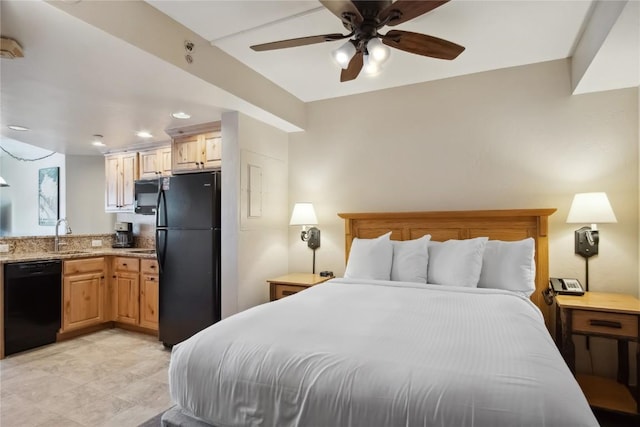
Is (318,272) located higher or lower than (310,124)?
lower

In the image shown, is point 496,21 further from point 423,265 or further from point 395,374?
point 395,374

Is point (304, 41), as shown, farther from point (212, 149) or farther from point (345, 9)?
point (212, 149)

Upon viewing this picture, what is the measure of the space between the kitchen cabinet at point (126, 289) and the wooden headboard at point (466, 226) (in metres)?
2.53


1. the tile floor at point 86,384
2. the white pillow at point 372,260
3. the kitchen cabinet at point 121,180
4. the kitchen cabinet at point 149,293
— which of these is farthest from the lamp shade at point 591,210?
the kitchen cabinet at point 121,180

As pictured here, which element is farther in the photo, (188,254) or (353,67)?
(188,254)

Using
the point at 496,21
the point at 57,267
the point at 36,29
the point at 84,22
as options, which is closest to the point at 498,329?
the point at 496,21

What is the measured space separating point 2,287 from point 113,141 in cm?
201

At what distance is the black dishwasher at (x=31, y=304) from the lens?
3.33 m

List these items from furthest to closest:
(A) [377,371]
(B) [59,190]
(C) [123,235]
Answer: (B) [59,190]
(C) [123,235]
(A) [377,371]

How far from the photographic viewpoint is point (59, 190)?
17.9 ft

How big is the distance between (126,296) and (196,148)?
2.00 meters

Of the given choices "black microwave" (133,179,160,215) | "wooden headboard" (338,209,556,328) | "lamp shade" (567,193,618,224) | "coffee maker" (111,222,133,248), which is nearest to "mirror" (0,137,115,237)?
"coffee maker" (111,222,133,248)

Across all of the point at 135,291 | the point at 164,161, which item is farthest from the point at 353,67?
the point at 135,291

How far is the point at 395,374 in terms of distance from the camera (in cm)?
119
